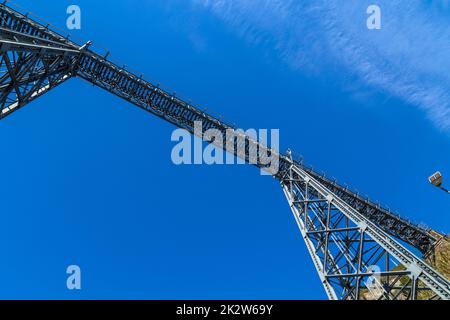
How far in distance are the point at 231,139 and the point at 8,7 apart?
1621 centimetres

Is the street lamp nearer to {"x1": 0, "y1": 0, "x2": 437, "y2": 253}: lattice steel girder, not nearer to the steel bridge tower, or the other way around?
the steel bridge tower

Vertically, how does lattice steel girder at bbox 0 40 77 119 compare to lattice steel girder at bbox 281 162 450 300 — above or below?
above

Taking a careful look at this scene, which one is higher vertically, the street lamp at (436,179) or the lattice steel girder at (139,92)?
the lattice steel girder at (139,92)

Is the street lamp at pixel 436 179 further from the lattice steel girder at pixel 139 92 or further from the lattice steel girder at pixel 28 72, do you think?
the lattice steel girder at pixel 28 72

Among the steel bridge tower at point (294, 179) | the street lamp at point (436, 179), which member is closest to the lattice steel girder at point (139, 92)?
the steel bridge tower at point (294, 179)

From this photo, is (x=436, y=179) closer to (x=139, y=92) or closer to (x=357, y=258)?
(x=357, y=258)

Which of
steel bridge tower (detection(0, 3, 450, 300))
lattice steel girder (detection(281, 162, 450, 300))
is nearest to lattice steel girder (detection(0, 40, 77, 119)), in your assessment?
steel bridge tower (detection(0, 3, 450, 300))

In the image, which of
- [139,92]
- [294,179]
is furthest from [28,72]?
[294,179]

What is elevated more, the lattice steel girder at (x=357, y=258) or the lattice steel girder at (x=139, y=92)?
the lattice steel girder at (x=139, y=92)

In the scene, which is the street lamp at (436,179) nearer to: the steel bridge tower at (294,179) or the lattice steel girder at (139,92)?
the steel bridge tower at (294,179)

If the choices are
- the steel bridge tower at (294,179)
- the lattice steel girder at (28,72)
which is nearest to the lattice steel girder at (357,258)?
the steel bridge tower at (294,179)

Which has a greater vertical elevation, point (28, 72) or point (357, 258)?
point (28, 72)

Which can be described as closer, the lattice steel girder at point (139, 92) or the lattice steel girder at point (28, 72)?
the lattice steel girder at point (28, 72)
